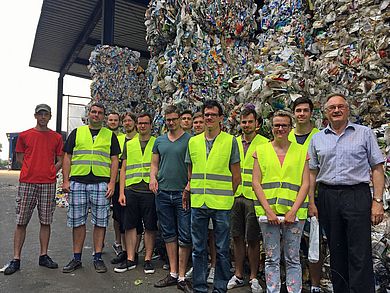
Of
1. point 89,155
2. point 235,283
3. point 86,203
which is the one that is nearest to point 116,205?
point 86,203

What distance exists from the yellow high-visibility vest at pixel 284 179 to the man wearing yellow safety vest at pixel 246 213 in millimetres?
546

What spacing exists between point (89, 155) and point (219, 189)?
1.65 metres

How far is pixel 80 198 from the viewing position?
4.18 metres

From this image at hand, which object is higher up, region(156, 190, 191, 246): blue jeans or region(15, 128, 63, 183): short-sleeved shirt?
region(15, 128, 63, 183): short-sleeved shirt

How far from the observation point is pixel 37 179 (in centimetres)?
420

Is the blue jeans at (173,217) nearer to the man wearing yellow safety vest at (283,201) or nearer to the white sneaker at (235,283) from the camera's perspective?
the white sneaker at (235,283)

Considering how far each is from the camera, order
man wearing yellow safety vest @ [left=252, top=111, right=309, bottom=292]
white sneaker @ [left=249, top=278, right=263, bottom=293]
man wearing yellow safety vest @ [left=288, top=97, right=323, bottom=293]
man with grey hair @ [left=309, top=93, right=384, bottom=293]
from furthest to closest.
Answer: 1. white sneaker @ [left=249, top=278, right=263, bottom=293]
2. man wearing yellow safety vest @ [left=288, top=97, right=323, bottom=293]
3. man wearing yellow safety vest @ [left=252, top=111, right=309, bottom=292]
4. man with grey hair @ [left=309, top=93, right=384, bottom=293]

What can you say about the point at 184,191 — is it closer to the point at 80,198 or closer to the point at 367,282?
the point at 80,198

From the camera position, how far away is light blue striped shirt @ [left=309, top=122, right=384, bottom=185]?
2.84 m

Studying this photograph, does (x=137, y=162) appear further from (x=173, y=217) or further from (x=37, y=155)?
(x=37, y=155)

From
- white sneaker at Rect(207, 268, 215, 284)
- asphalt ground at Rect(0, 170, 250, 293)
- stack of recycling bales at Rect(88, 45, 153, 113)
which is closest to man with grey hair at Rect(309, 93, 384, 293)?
asphalt ground at Rect(0, 170, 250, 293)

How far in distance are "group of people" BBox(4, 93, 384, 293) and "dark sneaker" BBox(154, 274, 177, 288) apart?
0.04ft

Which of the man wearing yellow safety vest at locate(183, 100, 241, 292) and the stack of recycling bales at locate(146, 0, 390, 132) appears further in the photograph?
the stack of recycling bales at locate(146, 0, 390, 132)

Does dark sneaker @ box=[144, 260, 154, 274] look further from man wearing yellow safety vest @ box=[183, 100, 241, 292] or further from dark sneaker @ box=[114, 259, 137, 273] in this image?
man wearing yellow safety vest @ box=[183, 100, 241, 292]
